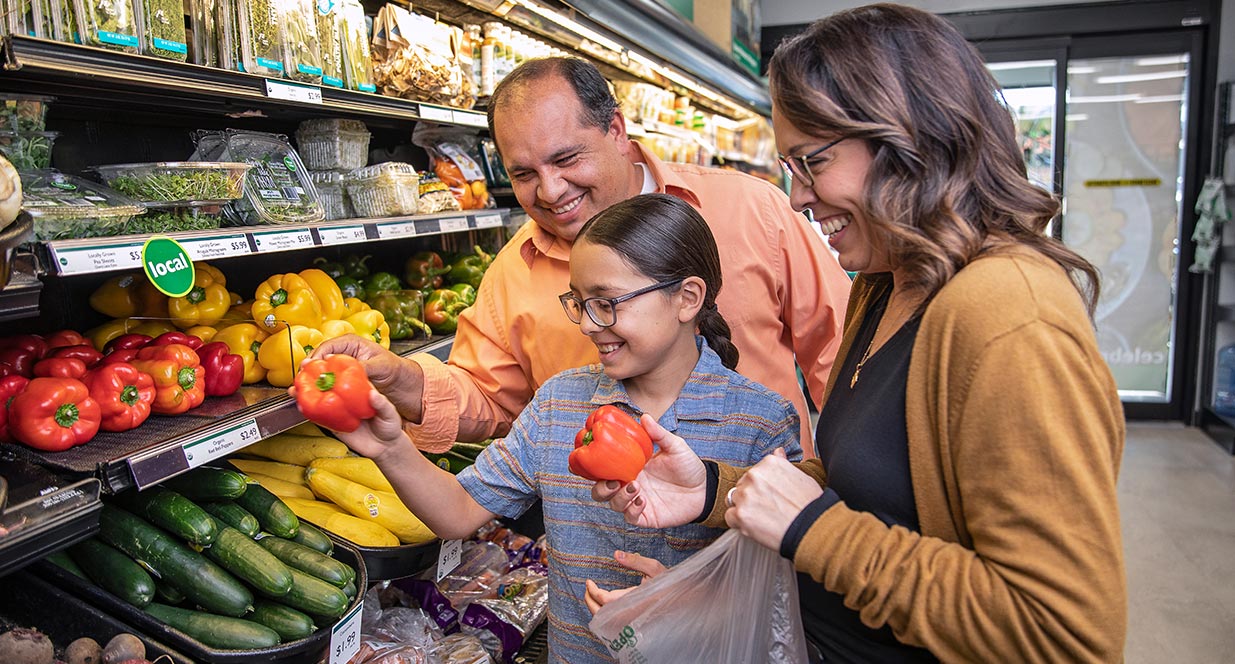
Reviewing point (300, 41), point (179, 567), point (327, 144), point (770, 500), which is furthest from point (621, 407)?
point (327, 144)

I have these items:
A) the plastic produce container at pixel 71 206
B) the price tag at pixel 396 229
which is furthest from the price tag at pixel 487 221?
the plastic produce container at pixel 71 206

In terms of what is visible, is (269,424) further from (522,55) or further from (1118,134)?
(1118,134)

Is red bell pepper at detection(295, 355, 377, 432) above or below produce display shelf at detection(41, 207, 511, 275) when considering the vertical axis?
below

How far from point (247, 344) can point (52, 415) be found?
0.64 metres

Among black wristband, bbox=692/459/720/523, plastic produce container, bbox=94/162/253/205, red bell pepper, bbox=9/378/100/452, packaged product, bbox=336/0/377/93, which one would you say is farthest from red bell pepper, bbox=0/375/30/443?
black wristband, bbox=692/459/720/523

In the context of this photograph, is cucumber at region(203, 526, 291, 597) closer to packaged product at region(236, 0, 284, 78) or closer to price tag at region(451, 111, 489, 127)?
packaged product at region(236, 0, 284, 78)

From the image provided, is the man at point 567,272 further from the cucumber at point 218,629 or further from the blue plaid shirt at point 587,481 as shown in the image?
the cucumber at point 218,629

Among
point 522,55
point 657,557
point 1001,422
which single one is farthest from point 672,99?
point 1001,422

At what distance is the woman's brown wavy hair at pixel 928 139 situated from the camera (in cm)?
109

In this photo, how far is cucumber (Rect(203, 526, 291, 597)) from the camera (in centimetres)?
175

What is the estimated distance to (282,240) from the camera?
82.5 inches

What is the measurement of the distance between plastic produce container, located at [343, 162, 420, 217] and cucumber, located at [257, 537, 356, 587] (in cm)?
124

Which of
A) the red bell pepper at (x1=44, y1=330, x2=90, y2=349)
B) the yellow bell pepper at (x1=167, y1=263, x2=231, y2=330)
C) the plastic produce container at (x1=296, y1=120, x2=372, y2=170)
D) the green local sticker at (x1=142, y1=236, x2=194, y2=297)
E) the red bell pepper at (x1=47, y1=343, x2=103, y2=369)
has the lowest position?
the red bell pepper at (x1=47, y1=343, x2=103, y2=369)

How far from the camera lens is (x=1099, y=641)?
94 cm
